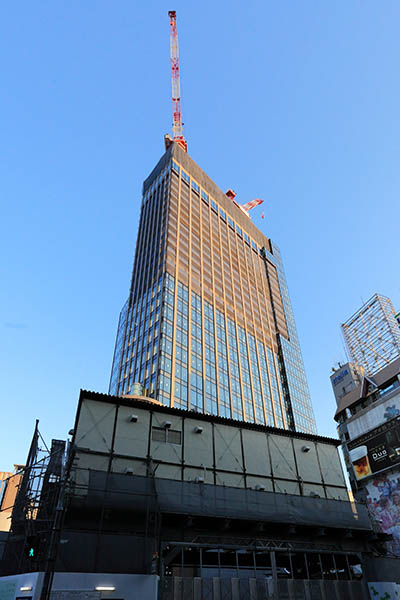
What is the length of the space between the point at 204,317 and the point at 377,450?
44.3 metres

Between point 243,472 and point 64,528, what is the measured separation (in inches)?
460

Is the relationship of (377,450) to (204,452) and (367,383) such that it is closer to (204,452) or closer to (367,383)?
(367,383)

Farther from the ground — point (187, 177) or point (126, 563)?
point (187, 177)

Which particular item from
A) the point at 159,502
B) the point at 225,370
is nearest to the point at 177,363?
the point at 225,370

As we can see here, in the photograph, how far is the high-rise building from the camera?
7150cm

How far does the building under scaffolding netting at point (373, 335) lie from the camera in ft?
233

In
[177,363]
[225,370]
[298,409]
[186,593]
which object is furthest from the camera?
[298,409]

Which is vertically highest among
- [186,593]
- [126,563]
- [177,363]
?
[177,363]

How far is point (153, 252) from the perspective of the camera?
91812mm

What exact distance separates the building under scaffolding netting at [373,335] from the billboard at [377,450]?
22.7 meters

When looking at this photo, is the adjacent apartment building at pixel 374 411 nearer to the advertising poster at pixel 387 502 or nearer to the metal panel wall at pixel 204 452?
the advertising poster at pixel 387 502

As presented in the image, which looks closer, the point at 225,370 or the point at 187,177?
the point at 225,370

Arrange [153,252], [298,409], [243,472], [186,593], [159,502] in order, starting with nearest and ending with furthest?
1. [186,593]
2. [159,502]
3. [243,472]
4. [153,252]
5. [298,409]

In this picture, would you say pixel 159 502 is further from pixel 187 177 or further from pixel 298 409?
pixel 187 177
